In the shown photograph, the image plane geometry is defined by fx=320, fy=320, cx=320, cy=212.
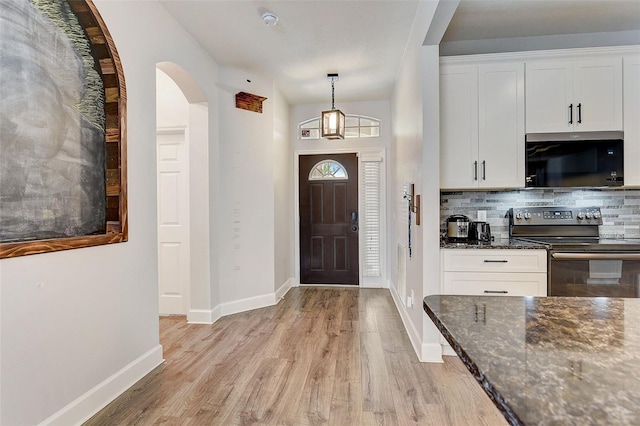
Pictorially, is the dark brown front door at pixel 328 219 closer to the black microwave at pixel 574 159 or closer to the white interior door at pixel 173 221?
the white interior door at pixel 173 221

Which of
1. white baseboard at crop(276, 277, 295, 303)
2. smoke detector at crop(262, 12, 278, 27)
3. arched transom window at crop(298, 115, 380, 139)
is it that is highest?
smoke detector at crop(262, 12, 278, 27)

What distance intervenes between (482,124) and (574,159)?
2.73 feet

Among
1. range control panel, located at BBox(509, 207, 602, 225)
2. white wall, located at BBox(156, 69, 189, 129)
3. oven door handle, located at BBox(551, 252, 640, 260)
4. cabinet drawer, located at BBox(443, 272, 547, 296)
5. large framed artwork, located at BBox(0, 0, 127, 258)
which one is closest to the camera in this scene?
large framed artwork, located at BBox(0, 0, 127, 258)

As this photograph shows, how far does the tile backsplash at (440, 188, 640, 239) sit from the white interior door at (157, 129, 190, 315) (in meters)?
2.79

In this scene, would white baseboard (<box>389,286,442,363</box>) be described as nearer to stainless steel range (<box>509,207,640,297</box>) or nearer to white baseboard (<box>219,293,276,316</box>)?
stainless steel range (<box>509,207,640,297</box>)

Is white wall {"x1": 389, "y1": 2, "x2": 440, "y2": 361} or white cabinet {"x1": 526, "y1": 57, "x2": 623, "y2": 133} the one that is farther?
white cabinet {"x1": 526, "y1": 57, "x2": 623, "y2": 133}

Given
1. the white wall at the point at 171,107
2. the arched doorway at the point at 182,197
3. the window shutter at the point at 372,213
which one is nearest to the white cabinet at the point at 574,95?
the window shutter at the point at 372,213

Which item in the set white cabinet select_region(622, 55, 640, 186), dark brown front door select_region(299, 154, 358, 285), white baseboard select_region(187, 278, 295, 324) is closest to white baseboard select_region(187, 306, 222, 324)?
white baseboard select_region(187, 278, 295, 324)

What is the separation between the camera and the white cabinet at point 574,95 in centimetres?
268

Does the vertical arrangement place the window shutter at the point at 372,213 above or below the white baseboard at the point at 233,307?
above

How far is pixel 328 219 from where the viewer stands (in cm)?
490

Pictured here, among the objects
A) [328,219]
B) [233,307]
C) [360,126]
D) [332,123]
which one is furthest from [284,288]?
[360,126]

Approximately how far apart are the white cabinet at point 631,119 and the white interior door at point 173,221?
4130 mm

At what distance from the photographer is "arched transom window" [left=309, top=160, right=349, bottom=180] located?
191 inches
